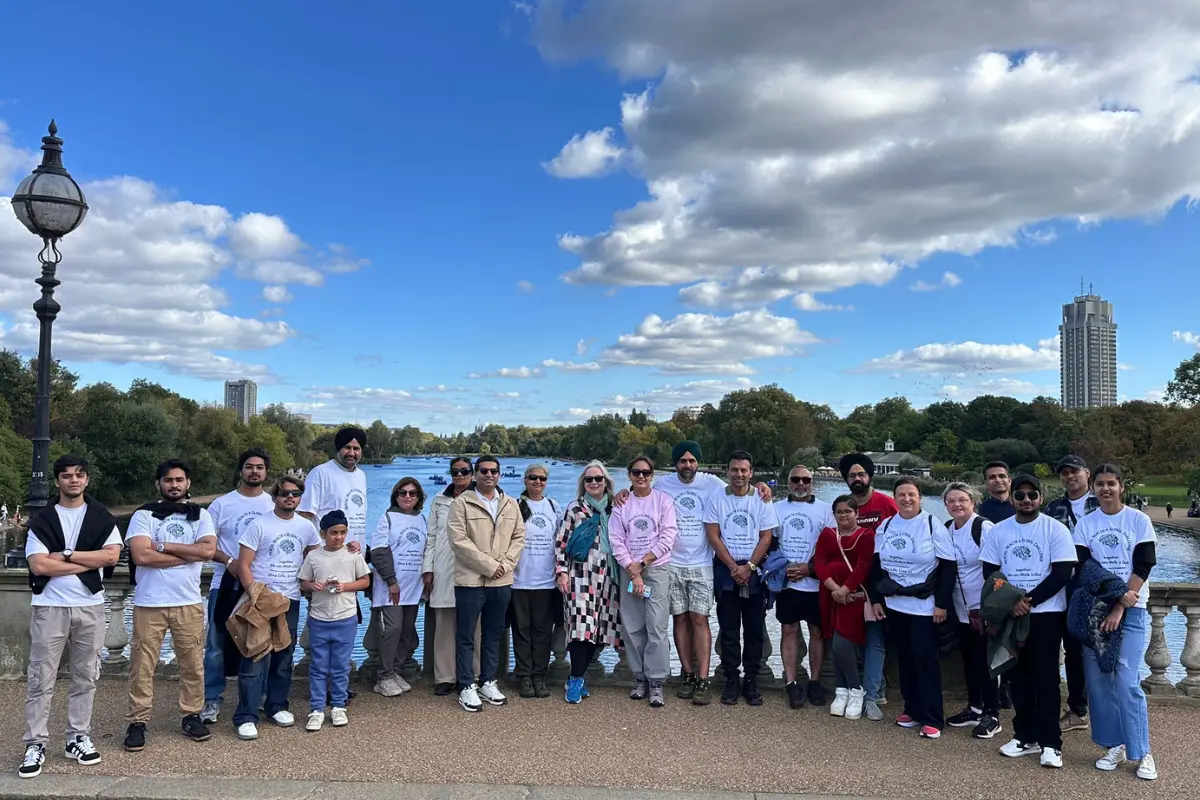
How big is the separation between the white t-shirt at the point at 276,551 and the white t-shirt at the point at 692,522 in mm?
2764

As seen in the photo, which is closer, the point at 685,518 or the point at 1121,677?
the point at 1121,677

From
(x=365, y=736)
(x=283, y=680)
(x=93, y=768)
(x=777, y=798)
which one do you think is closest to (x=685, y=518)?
(x=777, y=798)

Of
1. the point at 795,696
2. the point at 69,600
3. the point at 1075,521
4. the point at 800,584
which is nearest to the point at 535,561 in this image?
the point at 800,584

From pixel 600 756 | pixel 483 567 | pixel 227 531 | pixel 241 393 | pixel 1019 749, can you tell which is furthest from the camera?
pixel 241 393

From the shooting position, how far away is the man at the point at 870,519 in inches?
229

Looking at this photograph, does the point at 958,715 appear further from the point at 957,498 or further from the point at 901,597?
the point at 957,498

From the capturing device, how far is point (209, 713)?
18.0 feet

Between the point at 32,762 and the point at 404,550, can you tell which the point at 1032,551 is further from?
the point at 32,762

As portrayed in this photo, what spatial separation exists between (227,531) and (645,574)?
10.0ft

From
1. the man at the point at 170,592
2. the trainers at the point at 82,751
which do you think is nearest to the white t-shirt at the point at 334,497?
the man at the point at 170,592

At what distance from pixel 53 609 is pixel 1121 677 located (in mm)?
6548

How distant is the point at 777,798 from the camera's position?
171 inches

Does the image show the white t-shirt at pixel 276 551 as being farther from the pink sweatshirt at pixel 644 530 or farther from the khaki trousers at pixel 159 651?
the pink sweatshirt at pixel 644 530

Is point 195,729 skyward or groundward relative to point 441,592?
groundward
